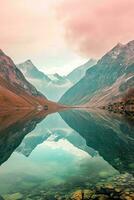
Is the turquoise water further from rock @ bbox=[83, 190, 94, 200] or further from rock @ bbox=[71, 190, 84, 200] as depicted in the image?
rock @ bbox=[83, 190, 94, 200]

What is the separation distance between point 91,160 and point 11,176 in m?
23.0

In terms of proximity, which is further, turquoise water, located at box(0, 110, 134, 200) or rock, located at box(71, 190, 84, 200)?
turquoise water, located at box(0, 110, 134, 200)

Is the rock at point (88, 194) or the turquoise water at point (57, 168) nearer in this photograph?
the rock at point (88, 194)

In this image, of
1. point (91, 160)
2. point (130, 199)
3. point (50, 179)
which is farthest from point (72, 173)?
point (130, 199)

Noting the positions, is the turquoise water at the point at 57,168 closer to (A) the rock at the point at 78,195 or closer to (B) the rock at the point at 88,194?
(A) the rock at the point at 78,195

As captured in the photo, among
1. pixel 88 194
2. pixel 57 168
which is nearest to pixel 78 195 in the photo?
pixel 88 194

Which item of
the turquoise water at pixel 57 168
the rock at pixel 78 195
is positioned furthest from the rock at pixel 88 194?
the turquoise water at pixel 57 168

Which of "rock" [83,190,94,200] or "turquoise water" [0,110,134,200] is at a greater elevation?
"turquoise water" [0,110,134,200]

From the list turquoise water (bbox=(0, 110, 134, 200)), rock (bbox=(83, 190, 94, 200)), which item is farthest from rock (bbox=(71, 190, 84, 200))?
turquoise water (bbox=(0, 110, 134, 200))

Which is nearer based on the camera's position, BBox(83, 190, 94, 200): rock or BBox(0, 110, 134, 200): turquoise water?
BBox(83, 190, 94, 200): rock

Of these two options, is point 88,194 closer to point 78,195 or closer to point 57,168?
point 78,195

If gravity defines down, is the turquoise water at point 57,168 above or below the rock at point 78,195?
above

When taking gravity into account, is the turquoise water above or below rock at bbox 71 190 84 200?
above

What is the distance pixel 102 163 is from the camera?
6875cm
